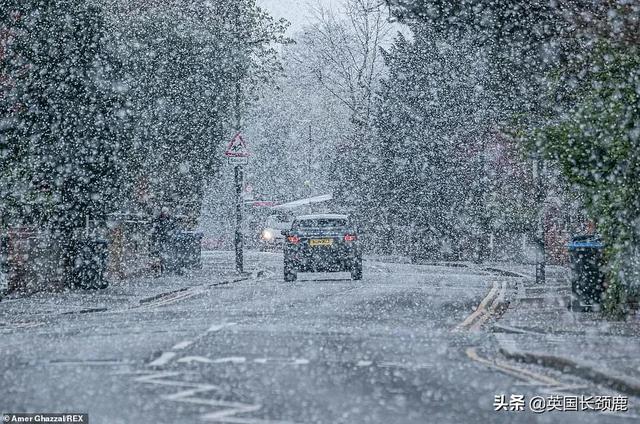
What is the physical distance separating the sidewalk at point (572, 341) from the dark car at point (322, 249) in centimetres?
868

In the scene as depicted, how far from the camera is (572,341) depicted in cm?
1537

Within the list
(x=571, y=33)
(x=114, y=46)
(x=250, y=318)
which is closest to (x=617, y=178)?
(x=571, y=33)

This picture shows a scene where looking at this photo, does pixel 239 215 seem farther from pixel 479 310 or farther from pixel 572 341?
pixel 572 341

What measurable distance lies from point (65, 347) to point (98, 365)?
233 cm

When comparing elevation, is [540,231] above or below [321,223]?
below

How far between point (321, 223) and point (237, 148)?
4371 mm

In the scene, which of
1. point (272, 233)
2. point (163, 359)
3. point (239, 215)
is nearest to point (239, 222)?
point (239, 215)

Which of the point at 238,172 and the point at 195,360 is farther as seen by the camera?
the point at 238,172

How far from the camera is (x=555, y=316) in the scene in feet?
63.2

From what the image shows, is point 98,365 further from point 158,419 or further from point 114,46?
point 114,46

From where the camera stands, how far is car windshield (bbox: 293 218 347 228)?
31875mm

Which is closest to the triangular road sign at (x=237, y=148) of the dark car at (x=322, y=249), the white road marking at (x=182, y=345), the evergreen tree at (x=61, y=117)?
the dark car at (x=322, y=249)

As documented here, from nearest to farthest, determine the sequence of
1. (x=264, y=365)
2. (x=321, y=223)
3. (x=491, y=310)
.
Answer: (x=264, y=365), (x=491, y=310), (x=321, y=223)

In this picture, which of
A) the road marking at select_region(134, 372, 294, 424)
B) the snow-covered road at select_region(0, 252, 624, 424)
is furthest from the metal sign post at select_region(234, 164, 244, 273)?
the road marking at select_region(134, 372, 294, 424)
